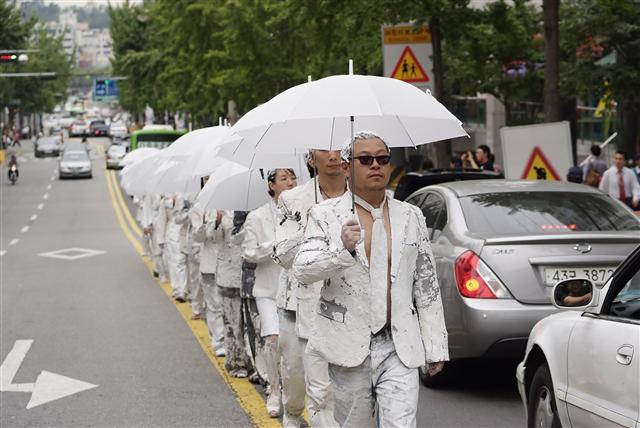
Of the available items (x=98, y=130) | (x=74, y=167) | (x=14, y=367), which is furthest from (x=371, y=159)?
(x=98, y=130)

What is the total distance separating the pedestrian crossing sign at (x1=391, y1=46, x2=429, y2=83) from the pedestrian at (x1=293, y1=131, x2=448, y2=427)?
1203cm

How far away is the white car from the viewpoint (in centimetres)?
509

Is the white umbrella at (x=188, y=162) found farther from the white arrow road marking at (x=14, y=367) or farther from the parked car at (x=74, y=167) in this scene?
the parked car at (x=74, y=167)

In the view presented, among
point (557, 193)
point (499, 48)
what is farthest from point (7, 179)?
point (557, 193)

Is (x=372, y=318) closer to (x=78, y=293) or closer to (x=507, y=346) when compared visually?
(x=507, y=346)

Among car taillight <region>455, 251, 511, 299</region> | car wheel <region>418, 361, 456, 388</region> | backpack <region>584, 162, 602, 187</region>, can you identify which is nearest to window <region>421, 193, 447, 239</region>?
car taillight <region>455, 251, 511, 299</region>

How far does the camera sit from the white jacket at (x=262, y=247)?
8352mm

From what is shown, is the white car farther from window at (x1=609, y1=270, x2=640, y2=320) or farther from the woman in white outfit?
the woman in white outfit

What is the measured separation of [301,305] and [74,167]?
170 feet

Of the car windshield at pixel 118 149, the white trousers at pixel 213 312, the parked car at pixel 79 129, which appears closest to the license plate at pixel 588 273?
the white trousers at pixel 213 312

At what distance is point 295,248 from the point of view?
629 cm

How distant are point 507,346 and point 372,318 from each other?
3.43 metres

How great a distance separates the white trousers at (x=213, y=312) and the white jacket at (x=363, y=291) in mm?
6015

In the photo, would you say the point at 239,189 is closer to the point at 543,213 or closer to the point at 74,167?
the point at 543,213
